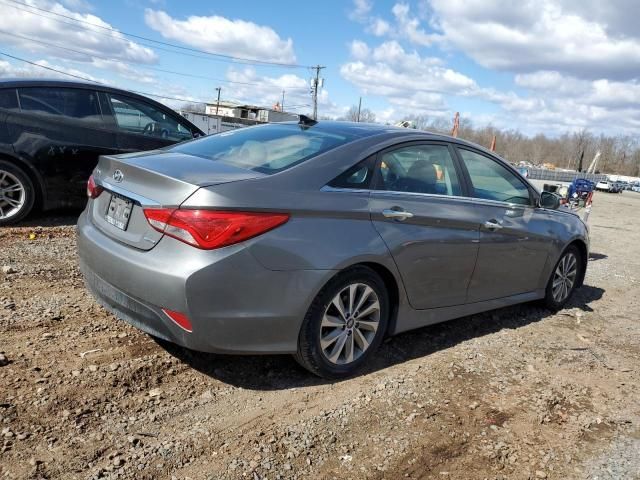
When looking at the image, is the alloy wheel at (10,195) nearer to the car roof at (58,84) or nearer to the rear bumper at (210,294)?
the car roof at (58,84)

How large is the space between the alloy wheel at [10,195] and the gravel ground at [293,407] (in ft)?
5.65

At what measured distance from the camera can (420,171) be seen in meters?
3.82

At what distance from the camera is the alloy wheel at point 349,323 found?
3.22 metres

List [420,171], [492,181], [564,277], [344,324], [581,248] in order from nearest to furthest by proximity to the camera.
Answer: [344,324] < [420,171] < [492,181] < [564,277] < [581,248]

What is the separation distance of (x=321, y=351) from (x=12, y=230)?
439cm

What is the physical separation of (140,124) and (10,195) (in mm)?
1764

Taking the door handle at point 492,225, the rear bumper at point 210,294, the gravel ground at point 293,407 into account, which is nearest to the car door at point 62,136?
the gravel ground at point 293,407

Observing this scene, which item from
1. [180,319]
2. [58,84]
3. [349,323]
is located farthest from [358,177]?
[58,84]

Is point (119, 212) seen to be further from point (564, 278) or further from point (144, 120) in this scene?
point (564, 278)

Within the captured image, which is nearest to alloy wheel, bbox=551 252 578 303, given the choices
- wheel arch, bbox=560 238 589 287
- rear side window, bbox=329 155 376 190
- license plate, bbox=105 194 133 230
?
wheel arch, bbox=560 238 589 287

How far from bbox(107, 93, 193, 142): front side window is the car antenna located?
134 inches

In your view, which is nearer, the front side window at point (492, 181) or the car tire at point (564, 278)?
the front side window at point (492, 181)

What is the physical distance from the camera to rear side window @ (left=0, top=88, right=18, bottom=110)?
19.1 ft

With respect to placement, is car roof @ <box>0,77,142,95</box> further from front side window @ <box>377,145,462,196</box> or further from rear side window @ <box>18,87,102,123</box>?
front side window @ <box>377,145,462,196</box>
